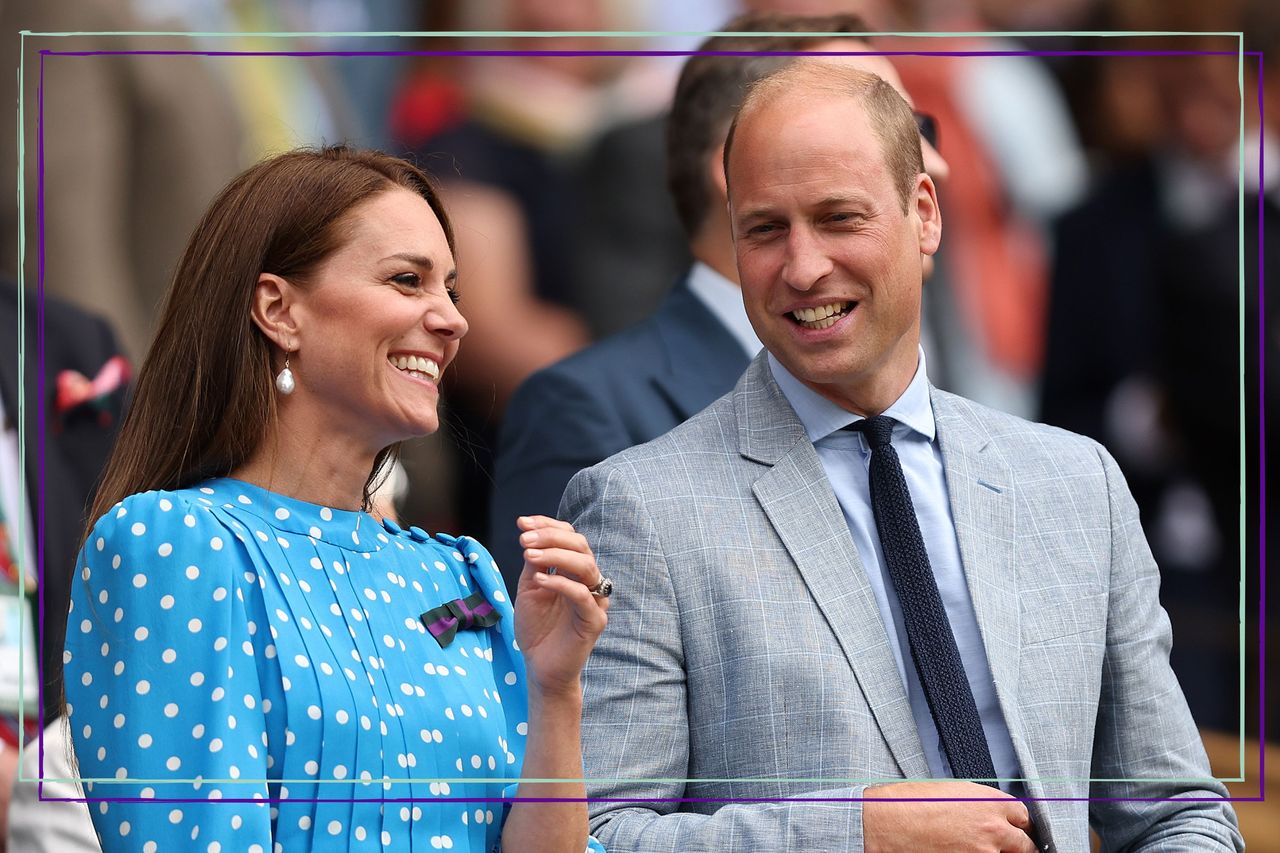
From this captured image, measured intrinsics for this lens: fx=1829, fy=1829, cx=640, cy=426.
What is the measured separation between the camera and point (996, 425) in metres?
2.96

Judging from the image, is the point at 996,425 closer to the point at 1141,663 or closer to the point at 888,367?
the point at 888,367

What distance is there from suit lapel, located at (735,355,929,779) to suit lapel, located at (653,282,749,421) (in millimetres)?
255

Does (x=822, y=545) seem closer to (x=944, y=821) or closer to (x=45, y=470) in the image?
(x=944, y=821)

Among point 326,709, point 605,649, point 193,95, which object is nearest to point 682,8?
point 193,95

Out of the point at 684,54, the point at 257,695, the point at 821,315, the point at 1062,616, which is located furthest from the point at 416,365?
the point at 684,54

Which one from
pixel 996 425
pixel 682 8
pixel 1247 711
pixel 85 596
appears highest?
pixel 682 8

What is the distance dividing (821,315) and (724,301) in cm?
55

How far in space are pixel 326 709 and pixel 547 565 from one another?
33cm

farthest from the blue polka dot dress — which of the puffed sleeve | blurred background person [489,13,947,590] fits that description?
blurred background person [489,13,947,590]

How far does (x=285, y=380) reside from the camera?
2449 millimetres

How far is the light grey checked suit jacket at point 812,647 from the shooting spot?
264 centimetres

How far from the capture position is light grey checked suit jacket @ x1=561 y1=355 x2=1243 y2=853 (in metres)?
2.64

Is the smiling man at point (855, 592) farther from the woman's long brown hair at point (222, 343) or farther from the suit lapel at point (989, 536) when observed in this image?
the woman's long brown hair at point (222, 343)

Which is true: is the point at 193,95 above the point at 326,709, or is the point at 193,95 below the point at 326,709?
above
